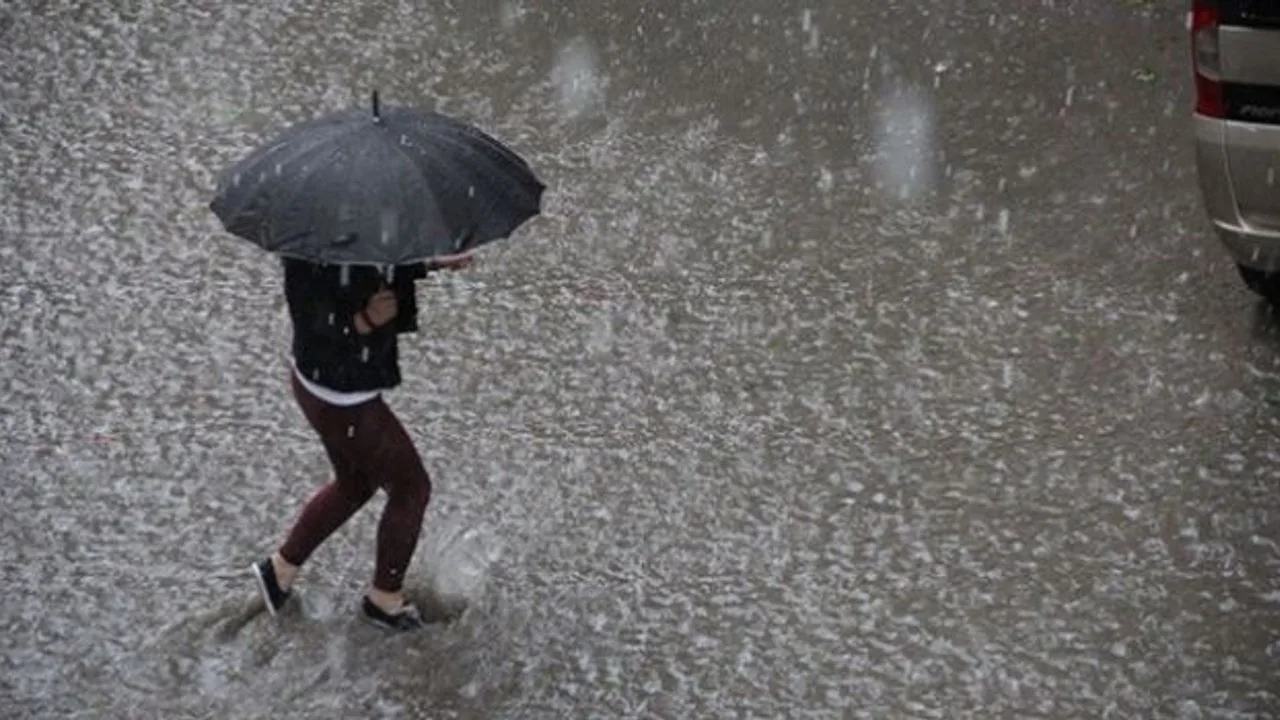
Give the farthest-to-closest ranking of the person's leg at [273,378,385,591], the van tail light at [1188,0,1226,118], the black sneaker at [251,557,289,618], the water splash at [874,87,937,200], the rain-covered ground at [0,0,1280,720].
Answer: the water splash at [874,87,937,200] < the van tail light at [1188,0,1226,118] < the black sneaker at [251,557,289,618] < the rain-covered ground at [0,0,1280,720] < the person's leg at [273,378,385,591]

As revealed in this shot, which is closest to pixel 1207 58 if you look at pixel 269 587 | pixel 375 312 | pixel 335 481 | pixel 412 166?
pixel 412 166

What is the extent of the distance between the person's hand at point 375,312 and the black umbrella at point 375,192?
300mm

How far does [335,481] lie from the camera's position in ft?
20.4

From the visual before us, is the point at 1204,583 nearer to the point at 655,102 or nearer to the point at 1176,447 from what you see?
the point at 1176,447

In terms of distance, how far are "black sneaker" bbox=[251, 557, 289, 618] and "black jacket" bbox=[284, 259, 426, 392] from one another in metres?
0.72

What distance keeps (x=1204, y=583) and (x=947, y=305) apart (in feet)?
6.14

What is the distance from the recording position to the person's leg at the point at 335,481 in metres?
5.97

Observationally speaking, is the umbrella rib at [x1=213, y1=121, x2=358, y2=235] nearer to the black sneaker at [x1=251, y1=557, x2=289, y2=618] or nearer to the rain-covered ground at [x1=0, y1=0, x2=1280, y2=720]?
the black sneaker at [x1=251, y1=557, x2=289, y2=618]

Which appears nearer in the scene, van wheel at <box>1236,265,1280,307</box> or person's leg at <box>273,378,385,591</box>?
person's leg at <box>273,378,385,591</box>

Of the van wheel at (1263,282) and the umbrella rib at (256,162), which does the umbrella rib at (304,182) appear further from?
the van wheel at (1263,282)

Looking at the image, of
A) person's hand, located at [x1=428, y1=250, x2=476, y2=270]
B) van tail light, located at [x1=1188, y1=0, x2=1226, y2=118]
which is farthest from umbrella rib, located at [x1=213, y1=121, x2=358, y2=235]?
van tail light, located at [x1=1188, y1=0, x2=1226, y2=118]

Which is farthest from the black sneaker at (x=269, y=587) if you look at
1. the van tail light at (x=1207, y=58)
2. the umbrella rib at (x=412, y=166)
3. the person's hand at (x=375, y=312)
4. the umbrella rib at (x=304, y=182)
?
the van tail light at (x=1207, y=58)

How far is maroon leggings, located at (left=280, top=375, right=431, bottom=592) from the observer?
5984mm

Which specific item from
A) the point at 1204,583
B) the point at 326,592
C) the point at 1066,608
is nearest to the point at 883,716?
the point at 1066,608
